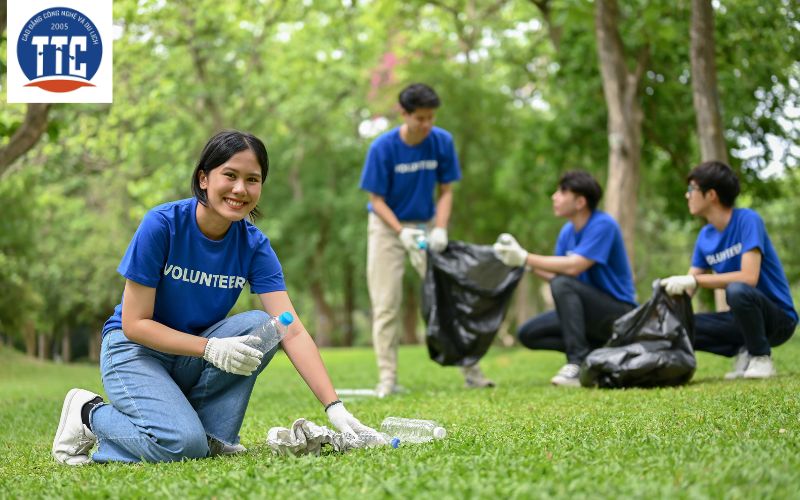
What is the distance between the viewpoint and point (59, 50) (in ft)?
22.8

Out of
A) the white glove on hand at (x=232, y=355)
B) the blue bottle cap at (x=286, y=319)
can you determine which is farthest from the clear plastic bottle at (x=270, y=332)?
the white glove on hand at (x=232, y=355)

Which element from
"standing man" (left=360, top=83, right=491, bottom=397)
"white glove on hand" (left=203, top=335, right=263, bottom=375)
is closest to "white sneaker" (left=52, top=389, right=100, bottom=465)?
"white glove on hand" (left=203, top=335, right=263, bottom=375)

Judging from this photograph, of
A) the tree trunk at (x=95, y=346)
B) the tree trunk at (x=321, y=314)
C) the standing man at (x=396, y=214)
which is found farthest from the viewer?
the tree trunk at (x=95, y=346)

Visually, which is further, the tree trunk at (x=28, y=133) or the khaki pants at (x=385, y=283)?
the tree trunk at (x=28, y=133)

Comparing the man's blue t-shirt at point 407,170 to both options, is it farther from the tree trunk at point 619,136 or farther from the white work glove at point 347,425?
the tree trunk at point 619,136

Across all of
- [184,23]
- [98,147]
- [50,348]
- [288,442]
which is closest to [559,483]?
[288,442]

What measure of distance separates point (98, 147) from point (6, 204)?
175cm

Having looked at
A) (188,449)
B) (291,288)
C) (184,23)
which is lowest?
(291,288)

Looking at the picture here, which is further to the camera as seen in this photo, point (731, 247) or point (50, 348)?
point (50, 348)

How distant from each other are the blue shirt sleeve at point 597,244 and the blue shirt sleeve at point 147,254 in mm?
3288

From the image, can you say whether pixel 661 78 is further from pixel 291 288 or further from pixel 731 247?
pixel 291 288

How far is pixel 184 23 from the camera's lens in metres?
17.3

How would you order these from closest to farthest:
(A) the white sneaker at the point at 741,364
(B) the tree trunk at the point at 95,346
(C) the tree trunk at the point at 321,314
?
(A) the white sneaker at the point at 741,364 < (C) the tree trunk at the point at 321,314 < (B) the tree trunk at the point at 95,346

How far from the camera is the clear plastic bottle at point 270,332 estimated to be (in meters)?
3.71
